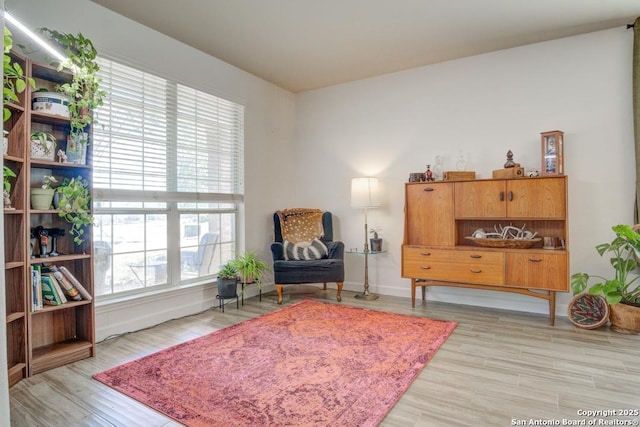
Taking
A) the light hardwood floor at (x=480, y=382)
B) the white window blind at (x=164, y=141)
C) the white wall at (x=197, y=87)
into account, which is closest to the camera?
the light hardwood floor at (x=480, y=382)

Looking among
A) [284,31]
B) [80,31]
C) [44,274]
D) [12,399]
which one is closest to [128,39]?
[80,31]

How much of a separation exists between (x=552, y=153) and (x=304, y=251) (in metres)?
2.70

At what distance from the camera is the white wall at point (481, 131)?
344 centimetres

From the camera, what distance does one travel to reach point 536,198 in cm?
340

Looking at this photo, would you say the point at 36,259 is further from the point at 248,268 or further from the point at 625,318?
the point at 625,318

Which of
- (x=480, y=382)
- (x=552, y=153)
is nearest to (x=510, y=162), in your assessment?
(x=552, y=153)

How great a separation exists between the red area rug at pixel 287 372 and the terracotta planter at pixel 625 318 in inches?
51.4

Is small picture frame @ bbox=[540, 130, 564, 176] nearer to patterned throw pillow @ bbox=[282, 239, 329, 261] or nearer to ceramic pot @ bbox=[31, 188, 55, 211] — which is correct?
patterned throw pillow @ bbox=[282, 239, 329, 261]

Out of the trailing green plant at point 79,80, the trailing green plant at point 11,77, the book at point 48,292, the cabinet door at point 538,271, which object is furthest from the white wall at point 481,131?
the trailing green plant at point 11,77

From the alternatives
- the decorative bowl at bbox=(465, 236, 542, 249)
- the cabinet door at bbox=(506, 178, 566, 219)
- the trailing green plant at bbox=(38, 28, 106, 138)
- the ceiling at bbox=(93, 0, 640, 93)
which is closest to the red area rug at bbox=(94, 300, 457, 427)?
the decorative bowl at bbox=(465, 236, 542, 249)

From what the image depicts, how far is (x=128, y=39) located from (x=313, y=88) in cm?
247

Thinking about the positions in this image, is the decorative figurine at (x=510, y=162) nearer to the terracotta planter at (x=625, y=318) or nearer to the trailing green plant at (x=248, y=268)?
the terracotta planter at (x=625, y=318)

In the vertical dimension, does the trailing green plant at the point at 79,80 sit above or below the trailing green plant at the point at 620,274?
above

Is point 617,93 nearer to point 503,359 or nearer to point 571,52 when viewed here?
point 571,52
